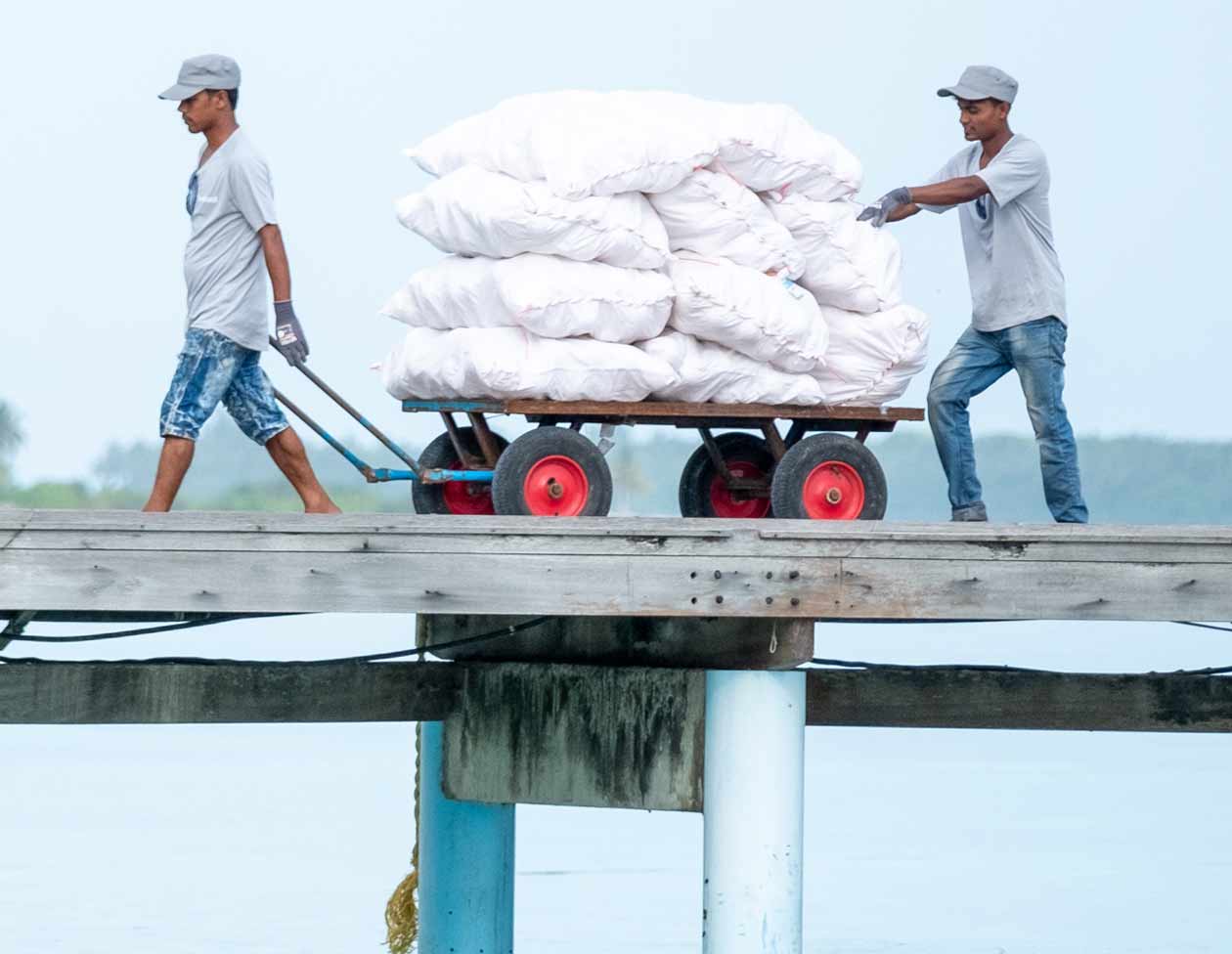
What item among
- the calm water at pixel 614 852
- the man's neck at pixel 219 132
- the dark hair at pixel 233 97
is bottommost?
the calm water at pixel 614 852

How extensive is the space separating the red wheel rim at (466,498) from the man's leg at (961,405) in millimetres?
1429

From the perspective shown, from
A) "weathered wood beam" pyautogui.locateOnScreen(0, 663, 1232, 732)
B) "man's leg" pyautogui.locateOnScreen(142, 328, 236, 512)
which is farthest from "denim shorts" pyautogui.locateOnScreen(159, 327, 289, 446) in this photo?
"weathered wood beam" pyautogui.locateOnScreen(0, 663, 1232, 732)

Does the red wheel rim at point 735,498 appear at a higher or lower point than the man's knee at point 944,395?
lower

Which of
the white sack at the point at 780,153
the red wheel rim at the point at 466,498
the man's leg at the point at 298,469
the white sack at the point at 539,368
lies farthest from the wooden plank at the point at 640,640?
the white sack at the point at 780,153

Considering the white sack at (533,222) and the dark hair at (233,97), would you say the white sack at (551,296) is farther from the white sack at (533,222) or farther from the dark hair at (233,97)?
the dark hair at (233,97)

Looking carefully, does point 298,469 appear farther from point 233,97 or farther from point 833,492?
point 833,492

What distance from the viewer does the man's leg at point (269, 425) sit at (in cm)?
727

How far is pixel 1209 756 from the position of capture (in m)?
21.7

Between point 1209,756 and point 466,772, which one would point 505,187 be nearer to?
point 466,772

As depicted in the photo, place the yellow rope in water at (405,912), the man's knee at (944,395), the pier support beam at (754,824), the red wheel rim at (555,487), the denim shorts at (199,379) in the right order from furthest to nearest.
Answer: the yellow rope in water at (405,912) → the man's knee at (944,395) → the red wheel rim at (555,487) → the denim shorts at (199,379) → the pier support beam at (754,824)

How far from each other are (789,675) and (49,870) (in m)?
8.72

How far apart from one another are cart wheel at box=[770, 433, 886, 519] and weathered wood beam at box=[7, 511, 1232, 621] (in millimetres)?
1342

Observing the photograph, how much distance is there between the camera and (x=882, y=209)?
764cm

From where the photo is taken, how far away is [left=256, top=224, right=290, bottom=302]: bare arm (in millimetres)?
7082
